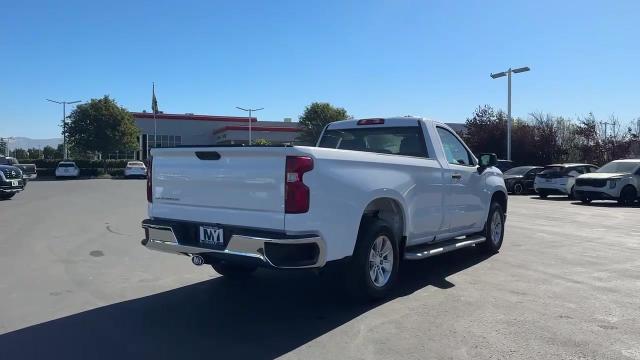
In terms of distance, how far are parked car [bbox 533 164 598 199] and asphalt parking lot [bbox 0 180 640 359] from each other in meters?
14.4

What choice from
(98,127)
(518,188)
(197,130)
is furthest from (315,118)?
(518,188)

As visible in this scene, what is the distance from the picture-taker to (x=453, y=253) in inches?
360

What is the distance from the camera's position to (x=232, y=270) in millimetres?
6883

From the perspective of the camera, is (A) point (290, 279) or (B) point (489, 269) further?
(B) point (489, 269)

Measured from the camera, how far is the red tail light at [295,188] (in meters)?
4.86

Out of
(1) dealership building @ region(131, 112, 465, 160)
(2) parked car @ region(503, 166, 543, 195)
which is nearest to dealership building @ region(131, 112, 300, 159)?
(1) dealership building @ region(131, 112, 465, 160)

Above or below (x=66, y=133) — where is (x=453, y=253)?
below

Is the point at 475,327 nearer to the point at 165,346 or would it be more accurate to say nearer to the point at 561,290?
the point at 561,290

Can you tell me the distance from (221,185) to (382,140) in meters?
2.88

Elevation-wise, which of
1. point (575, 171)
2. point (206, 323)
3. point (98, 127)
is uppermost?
point (98, 127)

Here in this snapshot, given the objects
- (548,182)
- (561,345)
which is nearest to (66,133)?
(548,182)

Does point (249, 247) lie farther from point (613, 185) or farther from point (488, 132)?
point (488, 132)

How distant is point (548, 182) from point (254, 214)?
2126cm

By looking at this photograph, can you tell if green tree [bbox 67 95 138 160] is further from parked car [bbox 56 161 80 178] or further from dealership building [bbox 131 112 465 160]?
dealership building [bbox 131 112 465 160]
